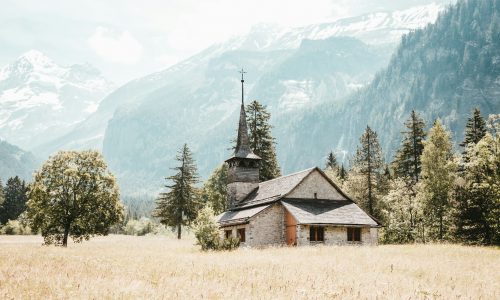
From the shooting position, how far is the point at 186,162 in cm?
6125

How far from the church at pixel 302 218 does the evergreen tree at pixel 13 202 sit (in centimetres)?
7322

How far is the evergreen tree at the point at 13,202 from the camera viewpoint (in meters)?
99.6

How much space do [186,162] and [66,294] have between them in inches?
2027

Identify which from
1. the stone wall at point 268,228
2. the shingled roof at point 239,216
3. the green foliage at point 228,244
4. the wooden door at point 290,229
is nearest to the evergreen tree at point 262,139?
the shingled roof at point 239,216

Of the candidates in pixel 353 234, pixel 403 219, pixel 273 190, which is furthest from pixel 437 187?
pixel 273 190

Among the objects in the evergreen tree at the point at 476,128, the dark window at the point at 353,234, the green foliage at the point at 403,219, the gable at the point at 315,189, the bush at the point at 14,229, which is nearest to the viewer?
the dark window at the point at 353,234

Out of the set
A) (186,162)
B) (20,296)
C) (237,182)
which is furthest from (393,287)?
(186,162)

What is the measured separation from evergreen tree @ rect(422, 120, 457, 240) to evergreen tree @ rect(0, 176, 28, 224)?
83.9 meters

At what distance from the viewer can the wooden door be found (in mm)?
37000

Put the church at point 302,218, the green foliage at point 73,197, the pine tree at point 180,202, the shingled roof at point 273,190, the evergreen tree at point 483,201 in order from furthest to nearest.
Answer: the pine tree at point 180,202 < the shingled roof at point 273,190 < the church at point 302,218 < the green foliage at point 73,197 < the evergreen tree at point 483,201

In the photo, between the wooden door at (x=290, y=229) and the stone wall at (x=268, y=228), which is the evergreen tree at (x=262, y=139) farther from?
the wooden door at (x=290, y=229)

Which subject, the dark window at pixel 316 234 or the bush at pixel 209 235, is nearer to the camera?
the bush at pixel 209 235

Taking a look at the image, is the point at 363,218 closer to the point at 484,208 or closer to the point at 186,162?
the point at 484,208

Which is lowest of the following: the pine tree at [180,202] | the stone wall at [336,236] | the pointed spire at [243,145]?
the stone wall at [336,236]
